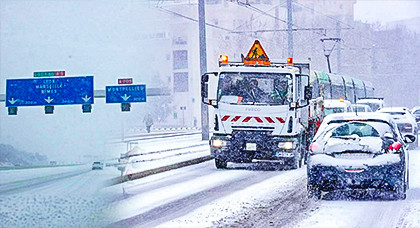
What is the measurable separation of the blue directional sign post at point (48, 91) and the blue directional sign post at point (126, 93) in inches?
95.1

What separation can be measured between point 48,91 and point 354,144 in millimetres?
32572

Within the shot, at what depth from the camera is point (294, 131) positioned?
18406mm

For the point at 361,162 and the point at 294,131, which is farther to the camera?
the point at 294,131

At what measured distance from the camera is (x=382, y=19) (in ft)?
324

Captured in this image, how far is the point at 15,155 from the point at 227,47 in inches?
1143

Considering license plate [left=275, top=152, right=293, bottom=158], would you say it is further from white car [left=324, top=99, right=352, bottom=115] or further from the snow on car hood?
white car [left=324, top=99, right=352, bottom=115]

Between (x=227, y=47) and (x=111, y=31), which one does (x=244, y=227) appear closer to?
(x=111, y=31)

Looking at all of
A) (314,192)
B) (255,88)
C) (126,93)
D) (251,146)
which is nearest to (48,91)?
(126,93)

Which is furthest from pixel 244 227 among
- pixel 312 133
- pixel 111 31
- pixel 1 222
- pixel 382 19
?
pixel 382 19

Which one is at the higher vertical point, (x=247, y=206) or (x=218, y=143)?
(x=218, y=143)

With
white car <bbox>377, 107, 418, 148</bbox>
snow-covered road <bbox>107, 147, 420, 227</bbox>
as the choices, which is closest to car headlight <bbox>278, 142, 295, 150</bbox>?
snow-covered road <bbox>107, 147, 420, 227</bbox>

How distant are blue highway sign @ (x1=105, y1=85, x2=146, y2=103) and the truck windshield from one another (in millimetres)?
28195

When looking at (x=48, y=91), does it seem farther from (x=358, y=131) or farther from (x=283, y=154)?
(x=358, y=131)

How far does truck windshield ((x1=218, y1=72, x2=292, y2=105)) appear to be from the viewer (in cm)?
1838
